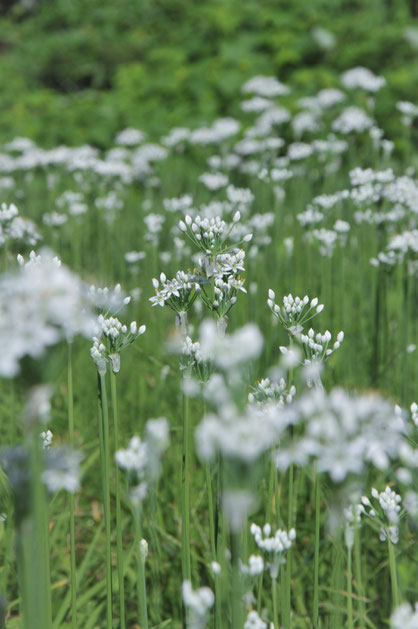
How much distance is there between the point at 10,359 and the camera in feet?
2.41

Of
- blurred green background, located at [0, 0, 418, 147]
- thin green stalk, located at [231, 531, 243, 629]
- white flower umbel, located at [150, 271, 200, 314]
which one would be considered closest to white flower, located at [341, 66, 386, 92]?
blurred green background, located at [0, 0, 418, 147]

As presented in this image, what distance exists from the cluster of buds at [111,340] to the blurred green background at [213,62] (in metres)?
5.74

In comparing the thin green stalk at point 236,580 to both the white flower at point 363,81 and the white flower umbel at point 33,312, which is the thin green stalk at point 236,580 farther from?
the white flower at point 363,81

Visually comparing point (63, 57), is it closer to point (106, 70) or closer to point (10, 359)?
point (106, 70)

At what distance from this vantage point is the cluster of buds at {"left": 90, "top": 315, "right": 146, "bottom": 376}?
1340 millimetres

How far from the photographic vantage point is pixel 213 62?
764 cm

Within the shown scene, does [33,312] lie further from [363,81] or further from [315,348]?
[363,81]

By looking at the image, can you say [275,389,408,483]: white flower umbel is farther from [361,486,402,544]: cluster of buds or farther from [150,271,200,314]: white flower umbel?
[150,271,200,314]: white flower umbel

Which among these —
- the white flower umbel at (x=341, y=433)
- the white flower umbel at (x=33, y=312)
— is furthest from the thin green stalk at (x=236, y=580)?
the white flower umbel at (x=33, y=312)

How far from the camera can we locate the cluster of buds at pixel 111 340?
1.34 meters

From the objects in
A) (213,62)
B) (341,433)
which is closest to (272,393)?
(341,433)

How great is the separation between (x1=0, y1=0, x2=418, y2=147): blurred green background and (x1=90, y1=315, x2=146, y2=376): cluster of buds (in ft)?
18.8

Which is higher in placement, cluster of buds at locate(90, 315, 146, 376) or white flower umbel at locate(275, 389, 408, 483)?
cluster of buds at locate(90, 315, 146, 376)

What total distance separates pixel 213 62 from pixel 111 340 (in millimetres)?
6906
